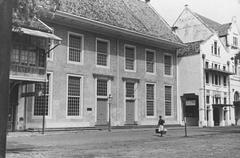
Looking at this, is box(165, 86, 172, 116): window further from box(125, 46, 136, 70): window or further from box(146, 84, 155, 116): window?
box(125, 46, 136, 70): window

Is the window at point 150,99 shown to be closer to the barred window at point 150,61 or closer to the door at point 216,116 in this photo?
the barred window at point 150,61

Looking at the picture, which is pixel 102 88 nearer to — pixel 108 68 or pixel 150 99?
pixel 108 68

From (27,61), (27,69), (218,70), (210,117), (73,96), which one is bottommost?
(210,117)

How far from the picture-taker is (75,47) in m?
32.6

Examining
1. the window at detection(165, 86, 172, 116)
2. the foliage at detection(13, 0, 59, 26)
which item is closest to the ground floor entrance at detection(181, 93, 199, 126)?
the window at detection(165, 86, 172, 116)

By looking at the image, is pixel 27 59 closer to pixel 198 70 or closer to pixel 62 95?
pixel 62 95

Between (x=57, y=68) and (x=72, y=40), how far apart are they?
3.41 m

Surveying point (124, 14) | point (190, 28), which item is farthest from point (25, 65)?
point (190, 28)

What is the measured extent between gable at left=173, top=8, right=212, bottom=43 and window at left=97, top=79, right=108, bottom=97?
18.8m

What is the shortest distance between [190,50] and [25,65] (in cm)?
2573

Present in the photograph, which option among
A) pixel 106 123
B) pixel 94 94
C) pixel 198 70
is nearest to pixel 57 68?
pixel 94 94

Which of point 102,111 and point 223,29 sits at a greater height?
point 223,29

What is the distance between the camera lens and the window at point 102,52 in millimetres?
34594

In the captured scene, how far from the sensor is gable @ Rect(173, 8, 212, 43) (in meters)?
47.4
